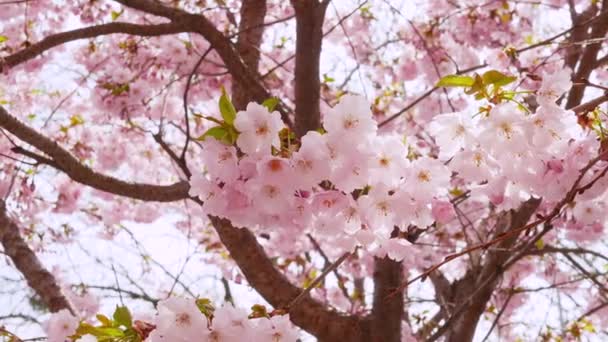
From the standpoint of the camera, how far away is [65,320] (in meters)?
2.30

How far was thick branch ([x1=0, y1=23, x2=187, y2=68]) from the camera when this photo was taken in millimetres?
2594

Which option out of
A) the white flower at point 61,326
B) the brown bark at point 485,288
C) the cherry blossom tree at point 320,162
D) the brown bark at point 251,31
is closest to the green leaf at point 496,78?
the cherry blossom tree at point 320,162

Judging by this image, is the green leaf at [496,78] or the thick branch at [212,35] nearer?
the green leaf at [496,78]

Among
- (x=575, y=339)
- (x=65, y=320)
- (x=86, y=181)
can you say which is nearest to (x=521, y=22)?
(x=575, y=339)

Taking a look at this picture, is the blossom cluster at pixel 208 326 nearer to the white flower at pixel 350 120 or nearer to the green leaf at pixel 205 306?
the green leaf at pixel 205 306

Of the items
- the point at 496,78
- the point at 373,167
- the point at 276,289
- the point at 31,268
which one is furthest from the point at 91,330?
the point at 31,268

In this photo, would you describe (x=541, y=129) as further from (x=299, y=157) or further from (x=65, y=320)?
(x=65, y=320)

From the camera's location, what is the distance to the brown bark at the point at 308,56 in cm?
264

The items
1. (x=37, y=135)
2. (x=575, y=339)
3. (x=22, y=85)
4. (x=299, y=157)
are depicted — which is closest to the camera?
(x=299, y=157)

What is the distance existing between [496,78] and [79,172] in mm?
1832

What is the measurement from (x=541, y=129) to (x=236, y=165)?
0.56 m

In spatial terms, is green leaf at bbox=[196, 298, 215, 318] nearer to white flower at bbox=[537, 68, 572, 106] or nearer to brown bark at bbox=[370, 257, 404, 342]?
white flower at bbox=[537, 68, 572, 106]

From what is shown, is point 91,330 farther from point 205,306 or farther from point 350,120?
point 350,120

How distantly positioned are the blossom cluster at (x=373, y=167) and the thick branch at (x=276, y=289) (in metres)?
1.25
